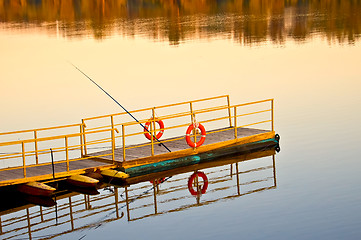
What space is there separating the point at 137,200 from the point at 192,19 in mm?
42479

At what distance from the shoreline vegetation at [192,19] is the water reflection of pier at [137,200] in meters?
26.0

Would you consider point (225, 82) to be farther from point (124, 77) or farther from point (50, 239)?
point (50, 239)

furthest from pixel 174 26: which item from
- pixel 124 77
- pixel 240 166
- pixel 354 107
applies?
pixel 240 166

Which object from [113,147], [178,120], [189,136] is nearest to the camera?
[113,147]

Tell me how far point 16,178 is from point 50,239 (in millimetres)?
3232

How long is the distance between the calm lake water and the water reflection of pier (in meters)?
0.05

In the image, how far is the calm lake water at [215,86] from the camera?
1739cm

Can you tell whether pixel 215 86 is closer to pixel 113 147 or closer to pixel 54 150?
pixel 54 150

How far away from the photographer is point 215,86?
110 ft

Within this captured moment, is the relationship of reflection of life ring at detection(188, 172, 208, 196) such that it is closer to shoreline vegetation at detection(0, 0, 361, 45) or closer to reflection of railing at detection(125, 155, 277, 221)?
reflection of railing at detection(125, 155, 277, 221)

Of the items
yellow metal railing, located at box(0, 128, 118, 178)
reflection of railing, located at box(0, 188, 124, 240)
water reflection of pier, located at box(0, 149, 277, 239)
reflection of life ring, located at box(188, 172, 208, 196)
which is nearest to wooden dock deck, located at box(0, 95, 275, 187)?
yellow metal railing, located at box(0, 128, 118, 178)

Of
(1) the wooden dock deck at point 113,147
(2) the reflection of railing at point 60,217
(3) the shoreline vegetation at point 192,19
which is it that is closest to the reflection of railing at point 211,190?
A: (2) the reflection of railing at point 60,217

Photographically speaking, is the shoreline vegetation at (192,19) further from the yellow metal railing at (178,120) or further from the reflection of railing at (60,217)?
the reflection of railing at (60,217)

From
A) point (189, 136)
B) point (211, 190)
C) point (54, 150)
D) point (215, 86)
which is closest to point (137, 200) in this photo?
point (211, 190)
